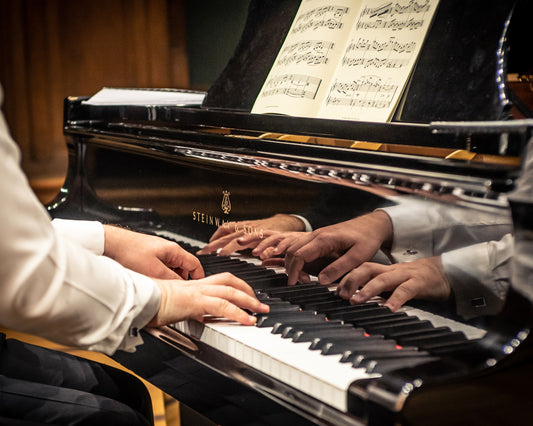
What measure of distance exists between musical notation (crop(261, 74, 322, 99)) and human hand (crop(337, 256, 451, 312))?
0.67m

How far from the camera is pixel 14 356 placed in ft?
5.74

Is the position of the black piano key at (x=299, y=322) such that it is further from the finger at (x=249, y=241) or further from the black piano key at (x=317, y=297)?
the finger at (x=249, y=241)

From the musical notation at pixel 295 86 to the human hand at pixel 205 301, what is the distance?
663mm

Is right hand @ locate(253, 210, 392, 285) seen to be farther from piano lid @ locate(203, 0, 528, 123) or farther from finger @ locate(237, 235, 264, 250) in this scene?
piano lid @ locate(203, 0, 528, 123)

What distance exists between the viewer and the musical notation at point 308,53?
1.81 metres

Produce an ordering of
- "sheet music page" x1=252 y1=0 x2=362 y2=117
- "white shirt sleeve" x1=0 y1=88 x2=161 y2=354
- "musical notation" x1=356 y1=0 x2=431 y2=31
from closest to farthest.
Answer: "white shirt sleeve" x1=0 y1=88 x2=161 y2=354 → "musical notation" x1=356 y1=0 x2=431 y2=31 → "sheet music page" x1=252 y1=0 x2=362 y2=117

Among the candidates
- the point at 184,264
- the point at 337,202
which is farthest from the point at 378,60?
the point at 184,264

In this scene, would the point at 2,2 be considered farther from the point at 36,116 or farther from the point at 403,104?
the point at 403,104

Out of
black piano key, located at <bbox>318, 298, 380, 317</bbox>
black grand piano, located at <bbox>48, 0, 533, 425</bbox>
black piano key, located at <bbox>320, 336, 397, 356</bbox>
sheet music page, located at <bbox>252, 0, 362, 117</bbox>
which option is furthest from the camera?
sheet music page, located at <bbox>252, 0, 362, 117</bbox>

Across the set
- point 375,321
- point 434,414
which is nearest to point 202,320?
point 375,321

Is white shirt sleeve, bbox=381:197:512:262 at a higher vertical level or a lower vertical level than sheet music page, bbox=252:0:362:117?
lower

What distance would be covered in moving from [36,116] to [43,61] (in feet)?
1.38

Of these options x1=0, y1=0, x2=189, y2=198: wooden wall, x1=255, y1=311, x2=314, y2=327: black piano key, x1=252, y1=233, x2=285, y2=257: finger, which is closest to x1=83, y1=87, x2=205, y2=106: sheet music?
x1=252, y1=233, x2=285, y2=257: finger

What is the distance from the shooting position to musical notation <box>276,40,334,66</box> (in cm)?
181
